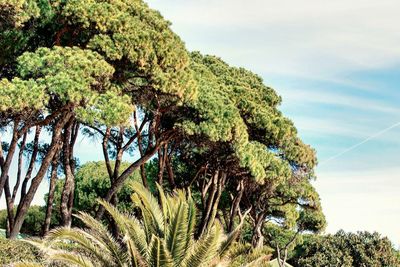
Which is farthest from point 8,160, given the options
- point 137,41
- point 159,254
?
point 159,254

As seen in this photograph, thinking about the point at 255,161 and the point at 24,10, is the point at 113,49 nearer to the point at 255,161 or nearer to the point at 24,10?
the point at 24,10

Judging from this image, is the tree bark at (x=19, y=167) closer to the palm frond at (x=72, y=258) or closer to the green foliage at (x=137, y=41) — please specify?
the green foliage at (x=137, y=41)

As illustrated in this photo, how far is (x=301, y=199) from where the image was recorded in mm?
31297

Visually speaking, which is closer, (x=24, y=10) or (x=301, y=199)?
(x=24, y=10)

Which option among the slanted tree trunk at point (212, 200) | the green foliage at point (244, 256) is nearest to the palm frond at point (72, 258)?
the green foliage at point (244, 256)

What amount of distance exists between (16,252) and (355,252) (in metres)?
21.3

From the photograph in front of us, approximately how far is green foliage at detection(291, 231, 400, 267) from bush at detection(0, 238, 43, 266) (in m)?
20.0

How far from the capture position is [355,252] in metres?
30.5

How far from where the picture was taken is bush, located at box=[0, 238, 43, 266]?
12719 mm

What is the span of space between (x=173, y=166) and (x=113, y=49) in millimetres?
12326

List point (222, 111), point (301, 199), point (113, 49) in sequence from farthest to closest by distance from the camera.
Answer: point (301, 199) → point (222, 111) → point (113, 49)

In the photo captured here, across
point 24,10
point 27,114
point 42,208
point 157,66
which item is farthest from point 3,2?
point 42,208

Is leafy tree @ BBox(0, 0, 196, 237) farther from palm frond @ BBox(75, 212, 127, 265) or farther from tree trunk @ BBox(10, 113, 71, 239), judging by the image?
palm frond @ BBox(75, 212, 127, 265)

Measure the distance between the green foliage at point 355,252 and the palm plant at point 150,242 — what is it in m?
19.3
